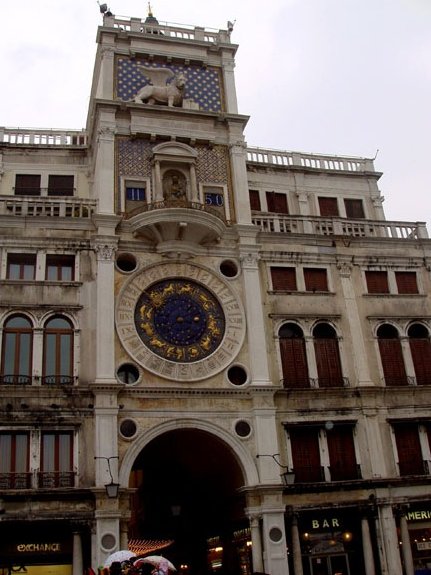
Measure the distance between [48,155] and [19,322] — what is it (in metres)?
9.76

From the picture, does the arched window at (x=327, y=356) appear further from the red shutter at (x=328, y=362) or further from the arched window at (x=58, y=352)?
the arched window at (x=58, y=352)

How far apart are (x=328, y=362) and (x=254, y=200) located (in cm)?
936

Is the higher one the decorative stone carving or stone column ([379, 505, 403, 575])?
the decorative stone carving

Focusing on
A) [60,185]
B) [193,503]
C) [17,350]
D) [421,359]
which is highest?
[60,185]

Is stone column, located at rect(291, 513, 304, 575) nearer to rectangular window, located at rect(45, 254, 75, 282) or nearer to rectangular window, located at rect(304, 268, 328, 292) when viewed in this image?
rectangular window, located at rect(304, 268, 328, 292)

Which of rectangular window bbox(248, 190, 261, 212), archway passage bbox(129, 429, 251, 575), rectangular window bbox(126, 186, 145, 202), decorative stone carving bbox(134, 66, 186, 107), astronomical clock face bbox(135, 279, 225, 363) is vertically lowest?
archway passage bbox(129, 429, 251, 575)

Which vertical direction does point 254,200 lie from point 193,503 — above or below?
above

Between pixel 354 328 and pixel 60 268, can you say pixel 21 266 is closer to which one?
pixel 60 268

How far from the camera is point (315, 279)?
31.6 metres

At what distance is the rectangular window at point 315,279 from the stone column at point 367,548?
10056mm

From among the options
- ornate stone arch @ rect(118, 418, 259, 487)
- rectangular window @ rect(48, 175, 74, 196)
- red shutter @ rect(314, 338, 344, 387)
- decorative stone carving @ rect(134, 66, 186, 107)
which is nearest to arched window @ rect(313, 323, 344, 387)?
red shutter @ rect(314, 338, 344, 387)

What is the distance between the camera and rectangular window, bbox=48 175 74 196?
32688 mm

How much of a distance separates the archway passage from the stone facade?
126 millimetres

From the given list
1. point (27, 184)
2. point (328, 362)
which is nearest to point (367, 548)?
point (328, 362)
